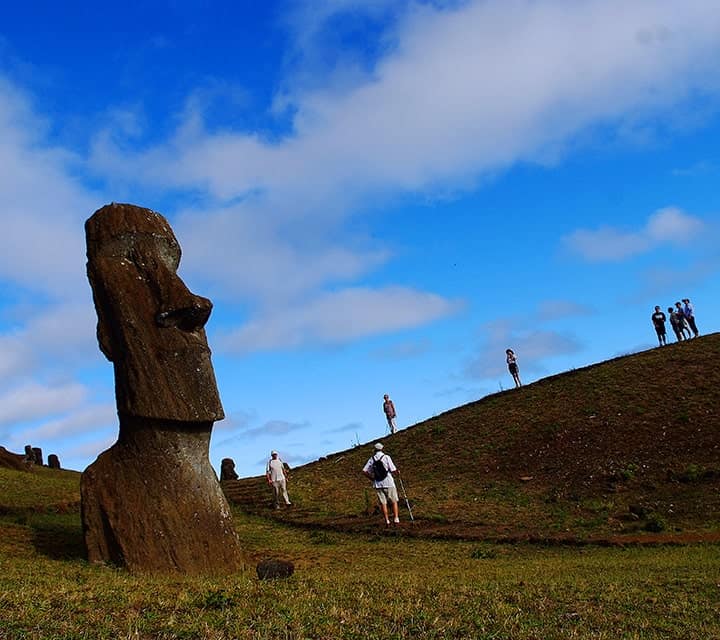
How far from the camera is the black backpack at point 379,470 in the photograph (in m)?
16.8

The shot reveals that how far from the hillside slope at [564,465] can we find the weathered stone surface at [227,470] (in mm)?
1875

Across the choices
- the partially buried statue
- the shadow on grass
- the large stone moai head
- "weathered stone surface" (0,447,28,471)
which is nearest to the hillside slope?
the shadow on grass

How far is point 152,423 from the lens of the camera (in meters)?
11.6

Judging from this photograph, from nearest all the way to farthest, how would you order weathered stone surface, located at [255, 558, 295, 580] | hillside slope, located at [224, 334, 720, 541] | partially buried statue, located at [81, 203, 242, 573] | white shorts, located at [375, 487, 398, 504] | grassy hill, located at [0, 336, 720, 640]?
grassy hill, located at [0, 336, 720, 640] → weathered stone surface, located at [255, 558, 295, 580] → partially buried statue, located at [81, 203, 242, 573] → hillside slope, located at [224, 334, 720, 541] → white shorts, located at [375, 487, 398, 504]

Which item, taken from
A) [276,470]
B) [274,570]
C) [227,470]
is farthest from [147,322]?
[227,470]

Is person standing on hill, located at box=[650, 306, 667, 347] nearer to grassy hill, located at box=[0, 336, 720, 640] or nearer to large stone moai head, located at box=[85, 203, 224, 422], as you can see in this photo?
grassy hill, located at box=[0, 336, 720, 640]

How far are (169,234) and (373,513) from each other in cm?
919

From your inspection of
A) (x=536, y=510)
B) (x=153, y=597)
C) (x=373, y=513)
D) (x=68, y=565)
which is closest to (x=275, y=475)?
(x=373, y=513)

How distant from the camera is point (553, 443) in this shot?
23.3 meters

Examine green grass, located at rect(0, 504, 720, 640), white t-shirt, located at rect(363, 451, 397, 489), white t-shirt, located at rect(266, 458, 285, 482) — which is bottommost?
green grass, located at rect(0, 504, 720, 640)

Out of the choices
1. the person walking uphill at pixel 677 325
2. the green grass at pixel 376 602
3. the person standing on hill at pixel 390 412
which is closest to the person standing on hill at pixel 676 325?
the person walking uphill at pixel 677 325

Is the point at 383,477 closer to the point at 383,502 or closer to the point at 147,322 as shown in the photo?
the point at 383,502

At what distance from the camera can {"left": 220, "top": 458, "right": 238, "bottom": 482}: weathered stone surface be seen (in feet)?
92.8

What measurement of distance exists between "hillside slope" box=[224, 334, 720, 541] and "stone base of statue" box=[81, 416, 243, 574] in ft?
19.6
